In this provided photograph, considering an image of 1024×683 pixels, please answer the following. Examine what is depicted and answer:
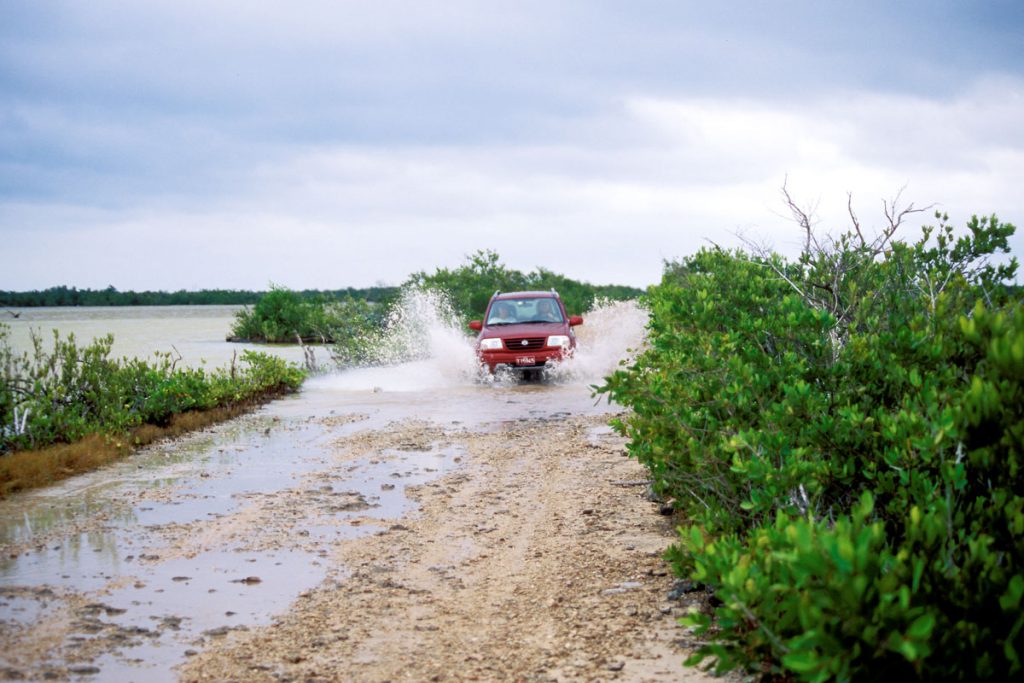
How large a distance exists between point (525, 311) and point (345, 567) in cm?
1499

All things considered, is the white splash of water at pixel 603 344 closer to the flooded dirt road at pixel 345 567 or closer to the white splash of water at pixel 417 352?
the white splash of water at pixel 417 352

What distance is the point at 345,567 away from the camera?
20.8 feet

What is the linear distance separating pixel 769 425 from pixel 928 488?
1271 mm

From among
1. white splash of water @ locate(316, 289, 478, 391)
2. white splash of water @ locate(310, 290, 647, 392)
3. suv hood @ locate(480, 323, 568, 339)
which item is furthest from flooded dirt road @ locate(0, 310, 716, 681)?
white splash of water @ locate(316, 289, 478, 391)

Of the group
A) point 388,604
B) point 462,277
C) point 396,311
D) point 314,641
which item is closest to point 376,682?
point 314,641

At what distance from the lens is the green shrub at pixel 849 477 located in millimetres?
2736

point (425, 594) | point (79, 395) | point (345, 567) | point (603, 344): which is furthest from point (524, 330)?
point (425, 594)

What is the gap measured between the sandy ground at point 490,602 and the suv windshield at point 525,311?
11.9 m

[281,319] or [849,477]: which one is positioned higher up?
[281,319]

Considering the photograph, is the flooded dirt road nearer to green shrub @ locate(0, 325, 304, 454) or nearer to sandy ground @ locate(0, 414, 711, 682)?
sandy ground @ locate(0, 414, 711, 682)

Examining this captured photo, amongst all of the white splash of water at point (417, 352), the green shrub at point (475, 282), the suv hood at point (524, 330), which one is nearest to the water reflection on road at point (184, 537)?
the suv hood at point (524, 330)

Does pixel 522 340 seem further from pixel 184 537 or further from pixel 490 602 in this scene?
pixel 490 602

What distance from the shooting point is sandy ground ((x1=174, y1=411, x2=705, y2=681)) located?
462 cm

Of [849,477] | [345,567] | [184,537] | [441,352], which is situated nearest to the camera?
[849,477]
